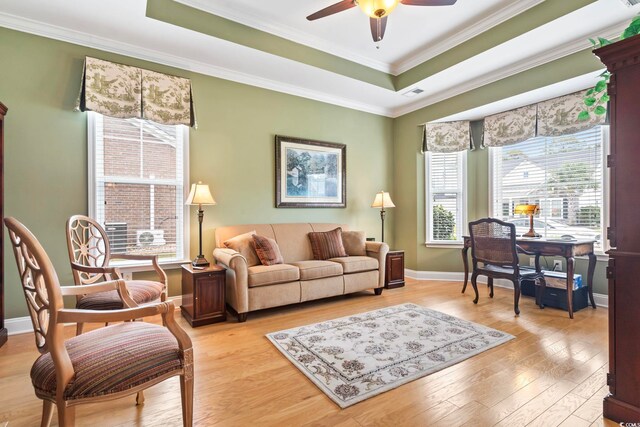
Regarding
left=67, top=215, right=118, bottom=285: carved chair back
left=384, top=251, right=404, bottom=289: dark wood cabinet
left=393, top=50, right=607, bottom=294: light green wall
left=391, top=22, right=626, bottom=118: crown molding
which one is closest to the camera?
left=67, top=215, right=118, bottom=285: carved chair back

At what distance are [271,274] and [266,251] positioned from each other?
32cm

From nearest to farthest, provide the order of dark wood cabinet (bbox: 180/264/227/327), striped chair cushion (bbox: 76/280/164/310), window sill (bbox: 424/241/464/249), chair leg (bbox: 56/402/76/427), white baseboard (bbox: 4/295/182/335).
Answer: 1. chair leg (bbox: 56/402/76/427)
2. striped chair cushion (bbox: 76/280/164/310)
3. white baseboard (bbox: 4/295/182/335)
4. dark wood cabinet (bbox: 180/264/227/327)
5. window sill (bbox: 424/241/464/249)

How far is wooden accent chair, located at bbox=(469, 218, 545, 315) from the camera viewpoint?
11.0 ft

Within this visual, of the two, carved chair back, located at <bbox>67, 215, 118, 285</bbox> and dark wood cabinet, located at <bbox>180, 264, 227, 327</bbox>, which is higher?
carved chair back, located at <bbox>67, 215, 118, 285</bbox>

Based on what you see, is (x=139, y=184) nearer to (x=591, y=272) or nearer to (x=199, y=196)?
(x=199, y=196)

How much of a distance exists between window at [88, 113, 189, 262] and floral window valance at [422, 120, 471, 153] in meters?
3.69

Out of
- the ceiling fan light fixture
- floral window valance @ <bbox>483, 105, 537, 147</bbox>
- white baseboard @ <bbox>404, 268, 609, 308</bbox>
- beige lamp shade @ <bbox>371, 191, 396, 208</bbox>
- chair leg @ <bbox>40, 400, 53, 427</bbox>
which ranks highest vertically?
the ceiling fan light fixture

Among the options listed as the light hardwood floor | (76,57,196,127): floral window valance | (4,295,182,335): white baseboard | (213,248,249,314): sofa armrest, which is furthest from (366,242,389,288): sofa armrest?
(4,295,182,335): white baseboard

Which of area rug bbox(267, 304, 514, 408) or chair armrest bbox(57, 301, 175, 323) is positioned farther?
area rug bbox(267, 304, 514, 408)

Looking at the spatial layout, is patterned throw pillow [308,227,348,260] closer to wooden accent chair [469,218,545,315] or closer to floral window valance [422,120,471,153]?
wooden accent chair [469,218,545,315]

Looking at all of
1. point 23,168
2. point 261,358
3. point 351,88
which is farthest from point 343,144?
point 23,168

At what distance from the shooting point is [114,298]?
7.11 feet

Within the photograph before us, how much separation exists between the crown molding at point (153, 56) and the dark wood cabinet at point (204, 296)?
240cm

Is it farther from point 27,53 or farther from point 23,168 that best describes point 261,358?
point 27,53
